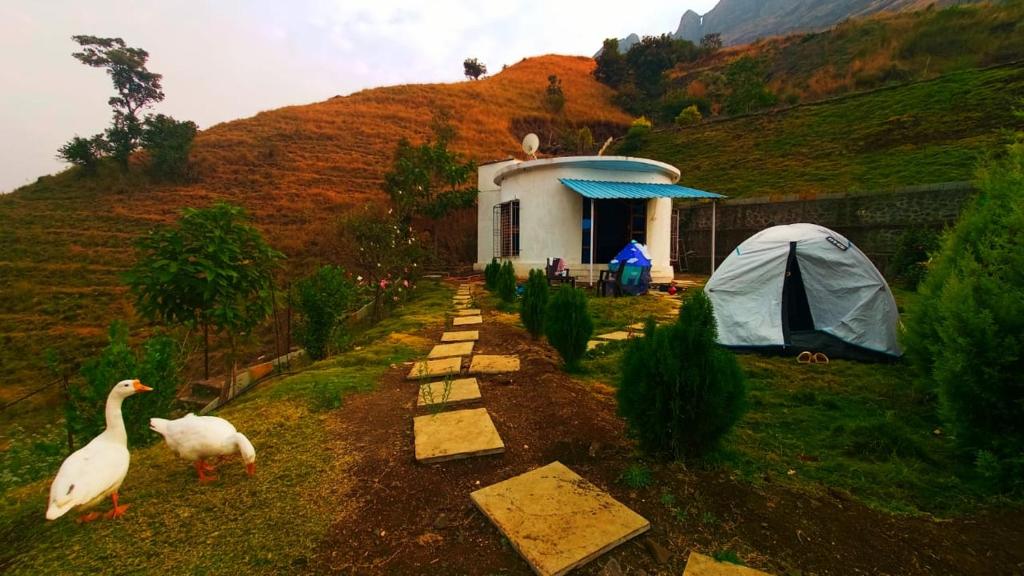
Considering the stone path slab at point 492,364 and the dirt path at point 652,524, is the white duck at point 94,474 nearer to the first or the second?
the dirt path at point 652,524

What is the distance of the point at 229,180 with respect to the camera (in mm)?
20031

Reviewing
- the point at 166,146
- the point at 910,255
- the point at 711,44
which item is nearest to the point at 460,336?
the point at 910,255

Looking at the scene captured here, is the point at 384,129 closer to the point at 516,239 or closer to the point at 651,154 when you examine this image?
the point at 651,154

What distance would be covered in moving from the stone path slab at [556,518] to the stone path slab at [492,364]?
1.92 meters

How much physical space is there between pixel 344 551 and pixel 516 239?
11.1m

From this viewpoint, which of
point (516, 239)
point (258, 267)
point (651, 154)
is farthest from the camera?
point (651, 154)

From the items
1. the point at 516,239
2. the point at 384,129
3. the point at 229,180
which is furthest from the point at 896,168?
the point at 229,180

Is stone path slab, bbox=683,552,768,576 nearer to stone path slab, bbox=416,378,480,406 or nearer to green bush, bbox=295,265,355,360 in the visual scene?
stone path slab, bbox=416,378,480,406

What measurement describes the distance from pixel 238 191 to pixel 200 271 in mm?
19104

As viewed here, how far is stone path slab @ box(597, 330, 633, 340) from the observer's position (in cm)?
562

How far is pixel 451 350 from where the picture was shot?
495cm

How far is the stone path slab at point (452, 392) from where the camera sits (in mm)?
3307

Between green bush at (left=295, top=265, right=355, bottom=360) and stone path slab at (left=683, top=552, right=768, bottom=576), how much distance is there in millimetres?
5033

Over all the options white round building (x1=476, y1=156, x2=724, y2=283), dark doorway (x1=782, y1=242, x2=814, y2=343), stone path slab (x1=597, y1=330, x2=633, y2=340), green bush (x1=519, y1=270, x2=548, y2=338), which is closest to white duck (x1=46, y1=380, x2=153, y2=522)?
green bush (x1=519, y1=270, x2=548, y2=338)
